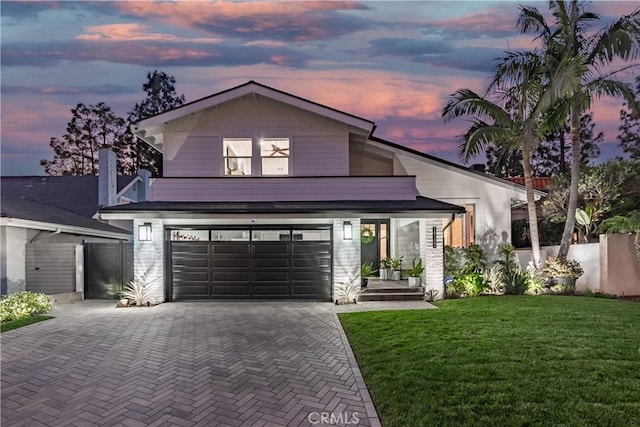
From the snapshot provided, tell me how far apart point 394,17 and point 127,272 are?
13.7 m

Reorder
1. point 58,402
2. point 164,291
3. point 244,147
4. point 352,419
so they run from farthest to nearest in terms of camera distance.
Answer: point 244,147 → point 164,291 → point 58,402 → point 352,419

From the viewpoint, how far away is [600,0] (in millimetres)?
11430

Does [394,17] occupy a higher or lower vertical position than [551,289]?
higher

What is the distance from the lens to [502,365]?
5238 millimetres

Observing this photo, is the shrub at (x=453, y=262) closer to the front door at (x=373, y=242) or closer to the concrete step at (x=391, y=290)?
the concrete step at (x=391, y=290)

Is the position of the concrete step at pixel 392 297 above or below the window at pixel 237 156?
below

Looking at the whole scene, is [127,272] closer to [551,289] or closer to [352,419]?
[352,419]

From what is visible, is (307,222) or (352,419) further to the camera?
(307,222)

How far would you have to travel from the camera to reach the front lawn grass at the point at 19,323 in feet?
26.8

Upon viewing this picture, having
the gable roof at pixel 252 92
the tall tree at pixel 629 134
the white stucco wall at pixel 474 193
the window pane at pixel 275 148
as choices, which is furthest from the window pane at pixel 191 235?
the tall tree at pixel 629 134

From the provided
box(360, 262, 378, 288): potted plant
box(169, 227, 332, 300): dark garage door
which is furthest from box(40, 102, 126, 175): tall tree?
box(360, 262, 378, 288): potted plant

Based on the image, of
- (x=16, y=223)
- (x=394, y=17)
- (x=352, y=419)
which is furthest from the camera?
(x=394, y=17)

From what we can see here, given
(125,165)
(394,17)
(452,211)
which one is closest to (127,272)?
Answer: (452,211)

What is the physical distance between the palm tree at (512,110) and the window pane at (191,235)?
29.8 ft
